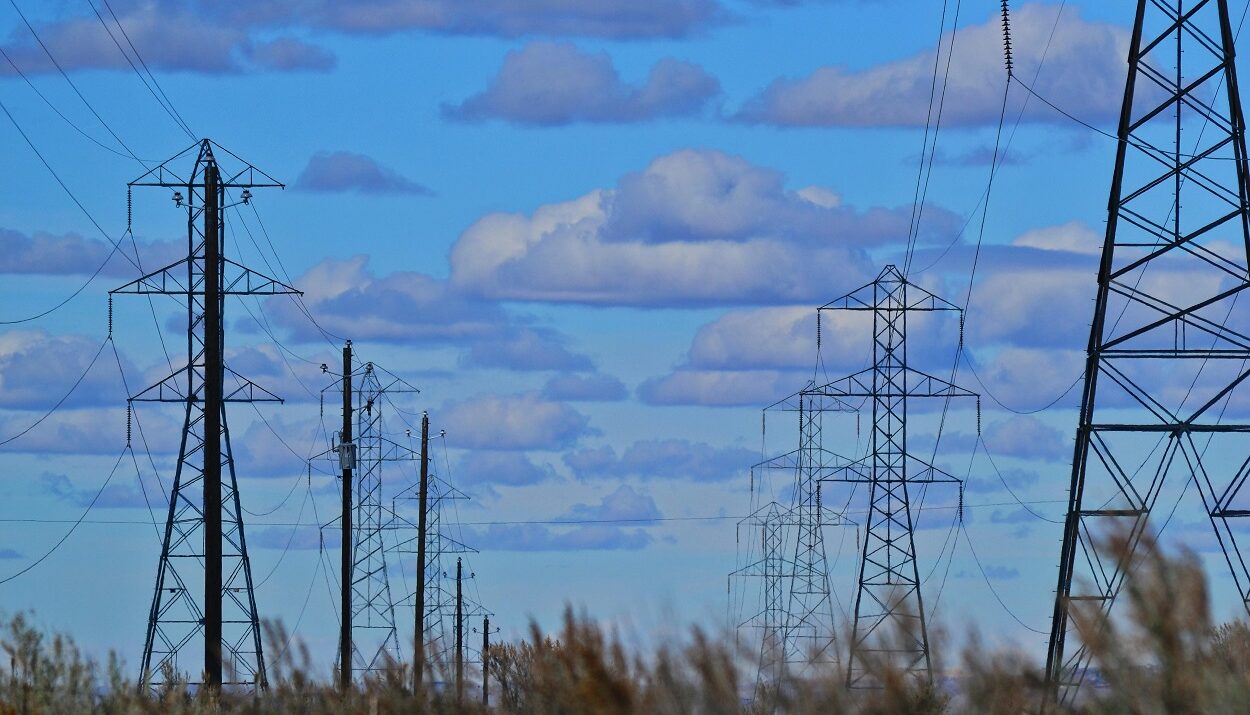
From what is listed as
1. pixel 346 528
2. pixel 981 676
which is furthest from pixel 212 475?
pixel 981 676

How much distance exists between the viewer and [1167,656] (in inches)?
261

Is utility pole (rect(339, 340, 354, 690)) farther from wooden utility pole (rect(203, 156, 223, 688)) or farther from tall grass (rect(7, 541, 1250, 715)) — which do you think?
tall grass (rect(7, 541, 1250, 715))

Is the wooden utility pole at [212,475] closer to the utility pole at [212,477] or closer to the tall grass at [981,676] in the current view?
the utility pole at [212,477]

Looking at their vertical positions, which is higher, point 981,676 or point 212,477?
point 212,477

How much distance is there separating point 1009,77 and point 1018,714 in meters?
18.3

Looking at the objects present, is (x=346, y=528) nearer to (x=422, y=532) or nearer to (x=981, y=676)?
(x=422, y=532)

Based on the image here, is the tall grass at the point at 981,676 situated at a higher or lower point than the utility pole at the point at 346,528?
lower

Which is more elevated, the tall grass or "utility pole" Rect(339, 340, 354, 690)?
"utility pole" Rect(339, 340, 354, 690)

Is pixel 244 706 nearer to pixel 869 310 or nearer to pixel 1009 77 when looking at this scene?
pixel 1009 77

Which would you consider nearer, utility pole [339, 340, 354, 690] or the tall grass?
the tall grass

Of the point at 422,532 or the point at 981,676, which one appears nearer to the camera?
the point at 981,676

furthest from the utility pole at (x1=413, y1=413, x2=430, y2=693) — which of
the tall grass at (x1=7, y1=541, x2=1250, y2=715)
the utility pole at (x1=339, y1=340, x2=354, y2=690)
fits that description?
the tall grass at (x1=7, y1=541, x2=1250, y2=715)

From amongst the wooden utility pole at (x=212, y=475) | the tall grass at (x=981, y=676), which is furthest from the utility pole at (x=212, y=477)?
the tall grass at (x=981, y=676)

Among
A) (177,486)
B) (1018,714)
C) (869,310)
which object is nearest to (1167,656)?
(1018,714)
